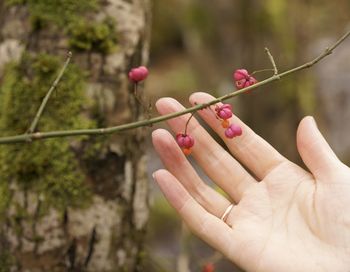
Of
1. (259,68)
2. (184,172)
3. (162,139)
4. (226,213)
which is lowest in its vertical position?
(259,68)

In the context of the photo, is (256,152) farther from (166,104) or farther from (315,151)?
(166,104)

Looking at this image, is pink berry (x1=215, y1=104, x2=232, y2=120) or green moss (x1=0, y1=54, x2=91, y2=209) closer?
pink berry (x1=215, y1=104, x2=232, y2=120)

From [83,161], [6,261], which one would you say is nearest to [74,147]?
[83,161]

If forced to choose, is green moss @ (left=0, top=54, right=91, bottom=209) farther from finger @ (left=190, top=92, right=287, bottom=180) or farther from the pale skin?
finger @ (left=190, top=92, right=287, bottom=180)

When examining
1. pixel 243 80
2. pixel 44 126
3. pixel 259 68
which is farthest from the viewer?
pixel 259 68

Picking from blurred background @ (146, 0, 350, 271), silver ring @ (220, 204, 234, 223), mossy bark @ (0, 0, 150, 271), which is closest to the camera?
mossy bark @ (0, 0, 150, 271)

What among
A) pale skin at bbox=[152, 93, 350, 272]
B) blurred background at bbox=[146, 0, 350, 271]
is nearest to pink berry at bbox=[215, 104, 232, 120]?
pale skin at bbox=[152, 93, 350, 272]

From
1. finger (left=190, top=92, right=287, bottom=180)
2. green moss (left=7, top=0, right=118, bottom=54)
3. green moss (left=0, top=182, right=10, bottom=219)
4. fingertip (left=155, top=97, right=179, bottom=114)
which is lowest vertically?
green moss (left=0, top=182, right=10, bottom=219)
